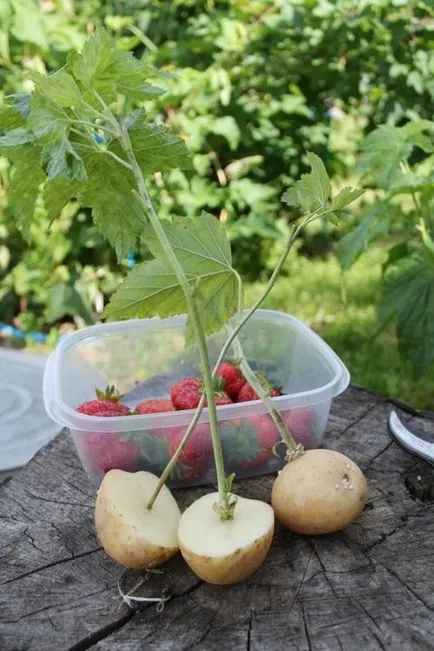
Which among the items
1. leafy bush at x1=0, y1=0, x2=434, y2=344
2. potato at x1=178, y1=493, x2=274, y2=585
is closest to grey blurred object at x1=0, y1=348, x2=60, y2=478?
leafy bush at x1=0, y1=0, x2=434, y2=344

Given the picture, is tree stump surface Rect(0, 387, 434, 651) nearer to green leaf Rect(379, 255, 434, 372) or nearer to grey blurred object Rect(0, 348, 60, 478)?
green leaf Rect(379, 255, 434, 372)

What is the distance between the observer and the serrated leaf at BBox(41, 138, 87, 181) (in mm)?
1040

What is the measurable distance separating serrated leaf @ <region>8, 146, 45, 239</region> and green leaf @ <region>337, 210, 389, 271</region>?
2.95 feet

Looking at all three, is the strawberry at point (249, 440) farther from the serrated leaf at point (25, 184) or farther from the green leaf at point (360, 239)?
the green leaf at point (360, 239)

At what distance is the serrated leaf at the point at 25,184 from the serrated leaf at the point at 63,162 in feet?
0.41

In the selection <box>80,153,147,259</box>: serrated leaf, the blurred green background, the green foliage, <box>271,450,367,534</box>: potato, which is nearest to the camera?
<box>271,450,367,534</box>: potato

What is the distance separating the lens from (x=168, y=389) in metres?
1.62

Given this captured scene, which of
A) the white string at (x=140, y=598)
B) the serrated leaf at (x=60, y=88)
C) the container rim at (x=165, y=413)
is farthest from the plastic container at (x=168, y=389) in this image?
the serrated leaf at (x=60, y=88)

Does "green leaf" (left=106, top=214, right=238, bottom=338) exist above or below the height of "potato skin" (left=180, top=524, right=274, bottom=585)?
above

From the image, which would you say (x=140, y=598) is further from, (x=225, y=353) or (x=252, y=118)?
(x=252, y=118)

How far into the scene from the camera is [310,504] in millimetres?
1124

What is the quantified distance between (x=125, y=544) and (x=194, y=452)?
10.3 inches

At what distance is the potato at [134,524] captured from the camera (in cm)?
106

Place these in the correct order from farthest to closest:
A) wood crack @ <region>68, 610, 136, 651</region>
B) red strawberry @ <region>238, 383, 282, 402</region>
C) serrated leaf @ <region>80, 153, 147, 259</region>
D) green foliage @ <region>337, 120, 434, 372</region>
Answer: green foliage @ <region>337, 120, 434, 372</region>, red strawberry @ <region>238, 383, 282, 402</region>, serrated leaf @ <region>80, 153, 147, 259</region>, wood crack @ <region>68, 610, 136, 651</region>
